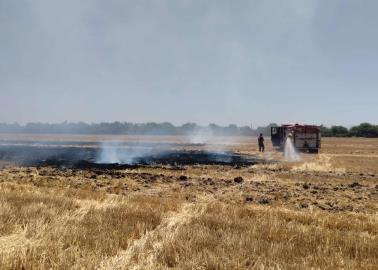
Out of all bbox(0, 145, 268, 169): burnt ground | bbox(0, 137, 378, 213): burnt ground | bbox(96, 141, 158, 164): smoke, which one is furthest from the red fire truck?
bbox(0, 137, 378, 213): burnt ground

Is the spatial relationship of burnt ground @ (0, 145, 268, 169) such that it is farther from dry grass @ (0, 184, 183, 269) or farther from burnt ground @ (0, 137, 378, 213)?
dry grass @ (0, 184, 183, 269)

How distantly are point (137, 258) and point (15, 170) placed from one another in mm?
21083

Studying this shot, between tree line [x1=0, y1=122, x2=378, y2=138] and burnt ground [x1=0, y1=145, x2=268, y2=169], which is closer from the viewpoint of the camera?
burnt ground [x1=0, y1=145, x2=268, y2=169]

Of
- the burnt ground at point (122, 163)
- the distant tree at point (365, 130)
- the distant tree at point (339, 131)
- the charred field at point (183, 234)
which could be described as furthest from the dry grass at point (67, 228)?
the distant tree at point (365, 130)

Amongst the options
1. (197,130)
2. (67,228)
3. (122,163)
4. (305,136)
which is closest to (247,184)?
(67,228)

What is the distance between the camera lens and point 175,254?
23.4 ft

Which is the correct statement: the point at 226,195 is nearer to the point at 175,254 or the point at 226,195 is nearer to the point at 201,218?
the point at 201,218

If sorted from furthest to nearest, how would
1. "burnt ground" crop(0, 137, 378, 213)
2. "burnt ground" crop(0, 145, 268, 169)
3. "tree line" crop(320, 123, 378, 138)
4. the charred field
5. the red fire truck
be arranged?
"tree line" crop(320, 123, 378, 138), the red fire truck, "burnt ground" crop(0, 145, 268, 169), "burnt ground" crop(0, 137, 378, 213), the charred field

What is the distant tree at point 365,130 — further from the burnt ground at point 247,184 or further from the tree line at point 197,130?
the burnt ground at point 247,184

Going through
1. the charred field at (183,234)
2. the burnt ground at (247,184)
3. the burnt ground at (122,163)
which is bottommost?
the burnt ground at (247,184)

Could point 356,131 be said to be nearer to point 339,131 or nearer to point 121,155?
point 339,131

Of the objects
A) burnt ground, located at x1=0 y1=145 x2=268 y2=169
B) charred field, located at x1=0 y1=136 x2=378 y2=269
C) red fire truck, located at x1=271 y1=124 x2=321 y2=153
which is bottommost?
burnt ground, located at x1=0 y1=145 x2=268 y2=169

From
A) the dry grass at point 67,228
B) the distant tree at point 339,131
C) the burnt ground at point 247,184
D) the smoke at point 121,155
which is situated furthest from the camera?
the distant tree at point 339,131

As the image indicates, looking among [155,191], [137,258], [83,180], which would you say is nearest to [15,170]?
[83,180]
